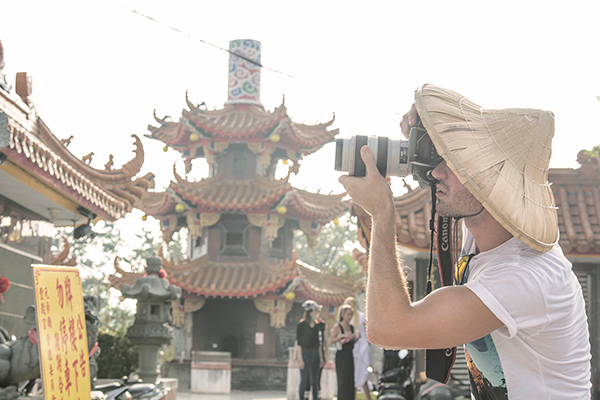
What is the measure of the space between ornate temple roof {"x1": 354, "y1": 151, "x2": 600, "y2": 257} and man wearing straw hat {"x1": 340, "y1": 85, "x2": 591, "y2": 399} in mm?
7340

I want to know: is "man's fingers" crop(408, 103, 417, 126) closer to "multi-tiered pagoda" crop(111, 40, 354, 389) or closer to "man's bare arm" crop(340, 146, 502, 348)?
"man's bare arm" crop(340, 146, 502, 348)

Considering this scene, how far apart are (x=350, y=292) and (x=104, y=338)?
28.4ft

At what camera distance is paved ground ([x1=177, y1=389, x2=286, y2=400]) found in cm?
1772

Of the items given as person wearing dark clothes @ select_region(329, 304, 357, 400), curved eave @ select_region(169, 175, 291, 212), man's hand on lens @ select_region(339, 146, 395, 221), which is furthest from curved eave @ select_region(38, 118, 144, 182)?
curved eave @ select_region(169, 175, 291, 212)

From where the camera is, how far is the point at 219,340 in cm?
2202

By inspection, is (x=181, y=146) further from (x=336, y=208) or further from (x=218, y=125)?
(x=336, y=208)

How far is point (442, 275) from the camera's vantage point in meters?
2.54

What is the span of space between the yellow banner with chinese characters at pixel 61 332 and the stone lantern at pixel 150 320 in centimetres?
515

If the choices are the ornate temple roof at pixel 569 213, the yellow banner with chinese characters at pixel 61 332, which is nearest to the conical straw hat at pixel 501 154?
the yellow banner with chinese characters at pixel 61 332

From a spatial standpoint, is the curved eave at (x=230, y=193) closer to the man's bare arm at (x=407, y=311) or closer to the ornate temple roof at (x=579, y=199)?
the ornate temple roof at (x=579, y=199)

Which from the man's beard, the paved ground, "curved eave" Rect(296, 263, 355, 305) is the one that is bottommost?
the paved ground

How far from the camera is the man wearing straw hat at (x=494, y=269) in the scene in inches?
78.8

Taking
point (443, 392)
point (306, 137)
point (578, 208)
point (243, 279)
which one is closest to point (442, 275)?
point (443, 392)

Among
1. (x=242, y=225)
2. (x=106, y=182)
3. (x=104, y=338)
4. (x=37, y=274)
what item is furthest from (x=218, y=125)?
(x=37, y=274)
